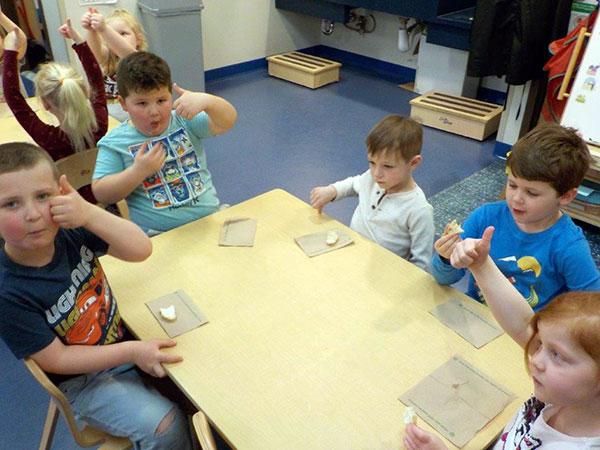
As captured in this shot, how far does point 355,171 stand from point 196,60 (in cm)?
179

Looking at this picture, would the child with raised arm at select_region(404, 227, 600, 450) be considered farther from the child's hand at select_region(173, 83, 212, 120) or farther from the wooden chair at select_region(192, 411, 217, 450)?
the child's hand at select_region(173, 83, 212, 120)

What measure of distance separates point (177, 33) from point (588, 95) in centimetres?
297

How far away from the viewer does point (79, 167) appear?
5.86 feet

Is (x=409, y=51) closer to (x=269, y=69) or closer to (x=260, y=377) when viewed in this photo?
(x=269, y=69)

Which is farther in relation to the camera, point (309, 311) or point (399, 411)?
point (309, 311)

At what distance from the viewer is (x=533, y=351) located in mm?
818

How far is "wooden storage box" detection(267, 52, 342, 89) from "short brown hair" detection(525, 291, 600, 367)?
4.23 m

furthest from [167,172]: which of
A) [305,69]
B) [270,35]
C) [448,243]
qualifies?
[270,35]

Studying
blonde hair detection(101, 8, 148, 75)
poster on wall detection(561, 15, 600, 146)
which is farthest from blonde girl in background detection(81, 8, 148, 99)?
poster on wall detection(561, 15, 600, 146)

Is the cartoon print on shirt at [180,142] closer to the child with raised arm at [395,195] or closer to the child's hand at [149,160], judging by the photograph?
the child's hand at [149,160]

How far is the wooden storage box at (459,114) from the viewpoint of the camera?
3.81 m

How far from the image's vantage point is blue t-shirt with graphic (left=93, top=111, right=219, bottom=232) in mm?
1618

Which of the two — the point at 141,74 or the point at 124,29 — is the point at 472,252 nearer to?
the point at 141,74

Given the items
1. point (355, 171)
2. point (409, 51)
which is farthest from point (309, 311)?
point (409, 51)
